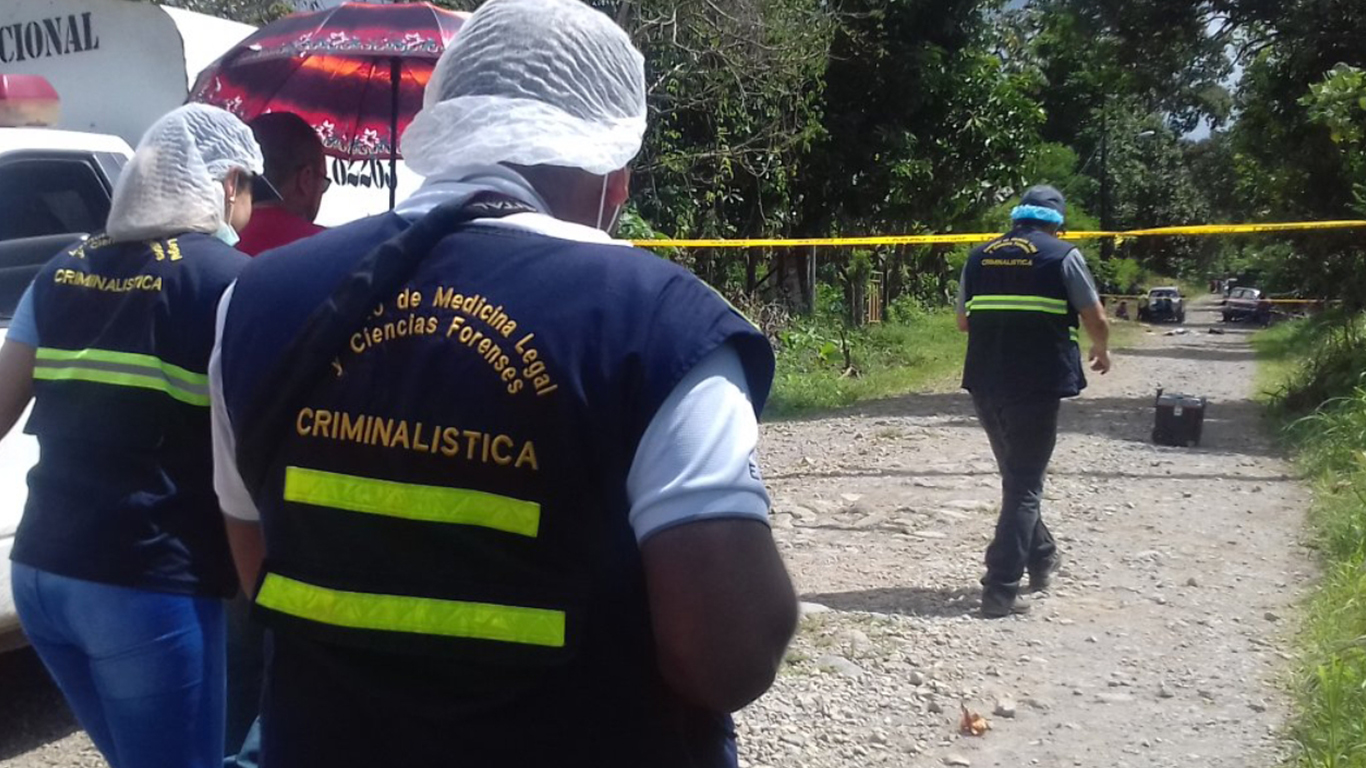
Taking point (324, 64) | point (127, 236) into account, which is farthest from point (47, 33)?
point (127, 236)

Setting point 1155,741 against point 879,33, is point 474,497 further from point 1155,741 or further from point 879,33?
point 879,33

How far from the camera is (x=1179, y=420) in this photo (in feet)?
37.4

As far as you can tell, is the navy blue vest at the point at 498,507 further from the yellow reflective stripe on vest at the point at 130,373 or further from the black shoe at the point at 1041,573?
the black shoe at the point at 1041,573

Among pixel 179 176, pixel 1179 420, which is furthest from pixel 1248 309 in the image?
pixel 179 176

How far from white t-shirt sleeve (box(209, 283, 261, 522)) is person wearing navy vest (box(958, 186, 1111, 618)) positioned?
15.1 feet

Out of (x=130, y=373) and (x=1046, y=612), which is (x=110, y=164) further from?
(x=1046, y=612)

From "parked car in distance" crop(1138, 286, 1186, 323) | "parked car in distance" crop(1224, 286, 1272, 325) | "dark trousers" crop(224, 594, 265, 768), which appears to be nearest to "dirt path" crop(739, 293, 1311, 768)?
"dark trousers" crop(224, 594, 265, 768)

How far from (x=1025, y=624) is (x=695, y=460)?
493cm

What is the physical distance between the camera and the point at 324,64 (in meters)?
5.45

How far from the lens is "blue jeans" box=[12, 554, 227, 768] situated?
2646 mm

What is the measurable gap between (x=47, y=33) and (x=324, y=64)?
169 cm

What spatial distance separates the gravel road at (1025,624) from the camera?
15.4 feet

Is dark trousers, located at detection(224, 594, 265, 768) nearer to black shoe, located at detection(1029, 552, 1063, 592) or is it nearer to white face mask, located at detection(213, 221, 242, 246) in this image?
white face mask, located at detection(213, 221, 242, 246)

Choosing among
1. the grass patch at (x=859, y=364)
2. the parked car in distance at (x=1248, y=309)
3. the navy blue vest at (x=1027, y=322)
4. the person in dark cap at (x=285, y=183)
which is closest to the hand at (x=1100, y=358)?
the navy blue vest at (x=1027, y=322)
